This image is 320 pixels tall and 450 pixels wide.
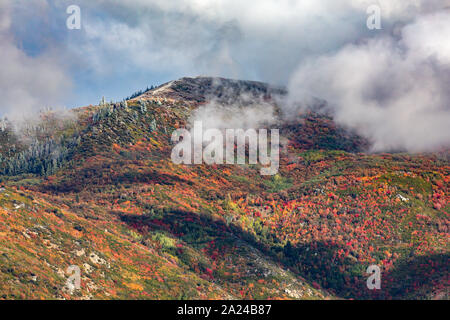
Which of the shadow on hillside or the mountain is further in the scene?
the shadow on hillside

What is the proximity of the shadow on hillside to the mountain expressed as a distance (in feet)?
1.34

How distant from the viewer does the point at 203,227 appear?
135750 millimetres

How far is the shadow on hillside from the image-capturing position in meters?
119

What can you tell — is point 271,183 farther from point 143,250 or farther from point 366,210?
point 143,250

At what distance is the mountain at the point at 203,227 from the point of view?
300ft

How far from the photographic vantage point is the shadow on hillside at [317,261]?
390 feet

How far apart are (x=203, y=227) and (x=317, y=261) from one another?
3363cm

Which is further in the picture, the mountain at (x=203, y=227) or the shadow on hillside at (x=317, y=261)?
the shadow on hillside at (x=317, y=261)

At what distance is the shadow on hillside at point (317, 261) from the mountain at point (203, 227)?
0.41m

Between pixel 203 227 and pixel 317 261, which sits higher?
pixel 203 227
